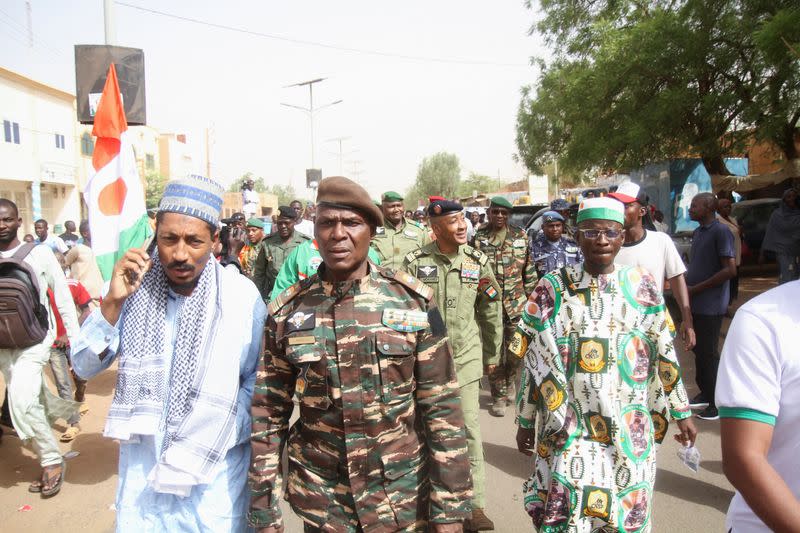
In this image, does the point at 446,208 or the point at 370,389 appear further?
the point at 446,208

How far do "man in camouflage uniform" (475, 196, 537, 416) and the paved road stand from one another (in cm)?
49

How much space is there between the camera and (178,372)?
2221 mm

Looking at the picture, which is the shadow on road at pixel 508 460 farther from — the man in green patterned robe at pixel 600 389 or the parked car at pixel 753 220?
the parked car at pixel 753 220

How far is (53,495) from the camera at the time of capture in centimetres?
446

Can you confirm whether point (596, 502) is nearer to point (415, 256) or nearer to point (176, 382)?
point (176, 382)

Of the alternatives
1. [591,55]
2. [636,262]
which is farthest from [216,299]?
[591,55]

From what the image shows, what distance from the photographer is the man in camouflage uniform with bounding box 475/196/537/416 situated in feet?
19.8

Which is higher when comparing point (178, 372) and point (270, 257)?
point (270, 257)

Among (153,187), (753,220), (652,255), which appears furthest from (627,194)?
(153,187)

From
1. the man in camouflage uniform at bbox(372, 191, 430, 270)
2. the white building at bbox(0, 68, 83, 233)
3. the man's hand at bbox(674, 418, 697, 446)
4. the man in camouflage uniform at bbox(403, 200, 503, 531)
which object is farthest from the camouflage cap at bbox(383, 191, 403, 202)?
the white building at bbox(0, 68, 83, 233)

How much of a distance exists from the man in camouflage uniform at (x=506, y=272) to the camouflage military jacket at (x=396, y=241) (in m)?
0.69

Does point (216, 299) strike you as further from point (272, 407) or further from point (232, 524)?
point (232, 524)

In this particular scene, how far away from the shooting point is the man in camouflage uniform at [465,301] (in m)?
3.79

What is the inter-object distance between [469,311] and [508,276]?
2237 mm
